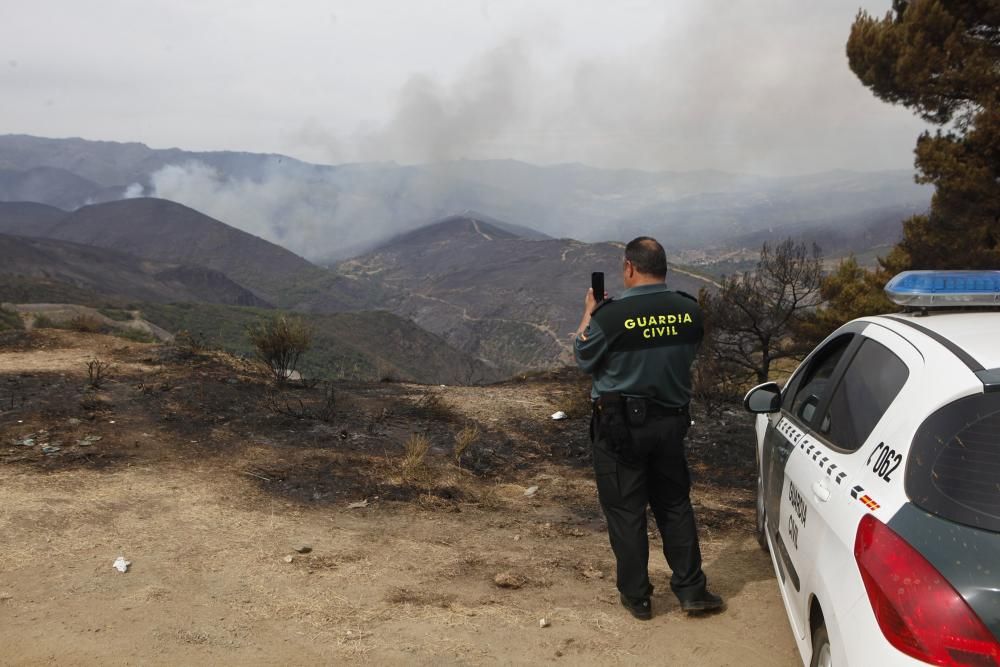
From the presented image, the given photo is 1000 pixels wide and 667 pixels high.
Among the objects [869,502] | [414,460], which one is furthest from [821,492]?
[414,460]

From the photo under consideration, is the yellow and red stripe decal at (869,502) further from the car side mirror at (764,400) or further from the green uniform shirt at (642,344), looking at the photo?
the car side mirror at (764,400)

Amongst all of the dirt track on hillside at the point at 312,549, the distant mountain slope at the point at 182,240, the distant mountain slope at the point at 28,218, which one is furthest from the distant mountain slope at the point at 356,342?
the distant mountain slope at the point at 28,218

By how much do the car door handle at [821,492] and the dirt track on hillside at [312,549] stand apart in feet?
3.51

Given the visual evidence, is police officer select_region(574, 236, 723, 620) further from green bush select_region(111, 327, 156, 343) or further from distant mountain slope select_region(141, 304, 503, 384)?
distant mountain slope select_region(141, 304, 503, 384)

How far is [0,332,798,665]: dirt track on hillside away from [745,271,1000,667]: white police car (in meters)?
1.04

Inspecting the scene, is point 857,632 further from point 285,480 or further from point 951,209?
point 951,209

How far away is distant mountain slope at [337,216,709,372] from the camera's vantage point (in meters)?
67.4

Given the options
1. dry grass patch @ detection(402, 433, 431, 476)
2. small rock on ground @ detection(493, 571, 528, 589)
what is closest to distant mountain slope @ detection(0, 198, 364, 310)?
dry grass patch @ detection(402, 433, 431, 476)

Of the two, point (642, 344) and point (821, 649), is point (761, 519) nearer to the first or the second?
point (642, 344)

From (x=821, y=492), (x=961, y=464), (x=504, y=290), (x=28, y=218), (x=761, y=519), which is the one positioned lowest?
(x=504, y=290)

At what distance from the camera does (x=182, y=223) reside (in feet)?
472

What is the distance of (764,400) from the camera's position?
3.46 metres

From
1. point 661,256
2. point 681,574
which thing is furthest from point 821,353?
point 681,574

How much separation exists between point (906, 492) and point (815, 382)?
1486 mm
